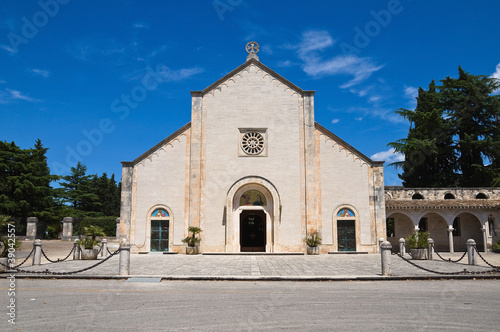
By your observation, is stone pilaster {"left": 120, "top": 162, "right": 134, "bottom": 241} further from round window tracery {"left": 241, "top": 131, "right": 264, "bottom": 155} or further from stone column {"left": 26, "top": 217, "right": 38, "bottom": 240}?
stone column {"left": 26, "top": 217, "right": 38, "bottom": 240}

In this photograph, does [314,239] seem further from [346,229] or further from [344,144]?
[344,144]

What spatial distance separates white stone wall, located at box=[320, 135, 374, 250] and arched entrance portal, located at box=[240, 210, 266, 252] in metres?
4.23

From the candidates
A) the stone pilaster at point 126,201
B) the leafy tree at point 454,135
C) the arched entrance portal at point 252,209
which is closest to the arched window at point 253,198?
the arched entrance portal at point 252,209

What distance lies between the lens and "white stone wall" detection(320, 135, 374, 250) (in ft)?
76.5

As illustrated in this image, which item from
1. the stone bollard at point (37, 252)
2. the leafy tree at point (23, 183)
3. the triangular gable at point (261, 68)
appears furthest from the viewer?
the leafy tree at point (23, 183)

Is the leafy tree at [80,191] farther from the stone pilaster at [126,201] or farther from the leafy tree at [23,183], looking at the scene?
the stone pilaster at [126,201]

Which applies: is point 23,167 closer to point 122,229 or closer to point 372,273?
point 122,229

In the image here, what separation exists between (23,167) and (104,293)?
118 feet

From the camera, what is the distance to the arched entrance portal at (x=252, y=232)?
25.0m

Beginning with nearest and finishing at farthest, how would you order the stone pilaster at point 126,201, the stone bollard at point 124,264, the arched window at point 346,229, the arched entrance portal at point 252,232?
the stone bollard at point 124,264
the stone pilaster at point 126,201
the arched window at point 346,229
the arched entrance portal at point 252,232

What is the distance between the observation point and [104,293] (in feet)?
29.4

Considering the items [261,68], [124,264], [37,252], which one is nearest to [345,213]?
[261,68]

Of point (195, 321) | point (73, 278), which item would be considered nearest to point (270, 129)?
point (73, 278)

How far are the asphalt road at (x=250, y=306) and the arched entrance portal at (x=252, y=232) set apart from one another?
46.8 feet
